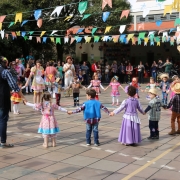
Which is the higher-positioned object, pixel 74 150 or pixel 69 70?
pixel 69 70

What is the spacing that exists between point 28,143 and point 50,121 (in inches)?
32.3

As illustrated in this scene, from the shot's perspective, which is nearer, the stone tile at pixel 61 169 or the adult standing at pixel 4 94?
the stone tile at pixel 61 169

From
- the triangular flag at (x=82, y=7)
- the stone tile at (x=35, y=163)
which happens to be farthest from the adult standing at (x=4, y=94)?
the triangular flag at (x=82, y=7)

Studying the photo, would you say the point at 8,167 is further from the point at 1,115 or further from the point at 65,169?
the point at 1,115

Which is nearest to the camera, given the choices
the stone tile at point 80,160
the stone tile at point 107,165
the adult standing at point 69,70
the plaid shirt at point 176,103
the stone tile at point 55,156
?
the stone tile at point 107,165

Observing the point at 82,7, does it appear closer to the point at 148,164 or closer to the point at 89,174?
the point at 148,164

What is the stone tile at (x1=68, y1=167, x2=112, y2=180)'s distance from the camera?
5395mm

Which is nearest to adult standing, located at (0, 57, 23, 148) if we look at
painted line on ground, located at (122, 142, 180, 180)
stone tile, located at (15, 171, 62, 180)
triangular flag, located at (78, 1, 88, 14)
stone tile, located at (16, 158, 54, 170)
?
stone tile, located at (16, 158, 54, 170)

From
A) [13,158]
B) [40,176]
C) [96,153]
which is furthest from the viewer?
[96,153]

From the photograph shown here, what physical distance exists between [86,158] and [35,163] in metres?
0.98

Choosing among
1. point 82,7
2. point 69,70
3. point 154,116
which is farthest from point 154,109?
point 69,70

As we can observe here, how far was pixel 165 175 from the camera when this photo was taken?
5.53 metres

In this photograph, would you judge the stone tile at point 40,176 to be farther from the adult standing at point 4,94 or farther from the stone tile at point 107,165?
the adult standing at point 4,94

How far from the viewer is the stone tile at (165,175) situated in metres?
5.38
